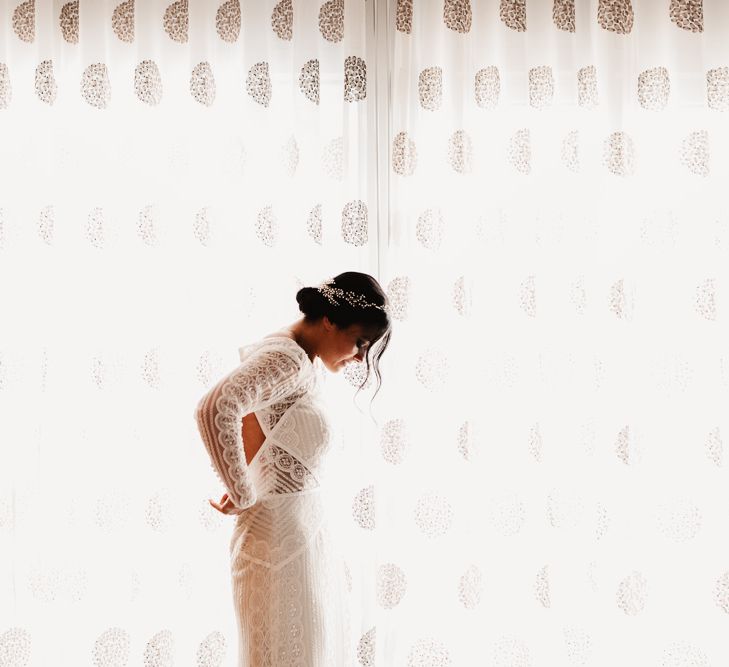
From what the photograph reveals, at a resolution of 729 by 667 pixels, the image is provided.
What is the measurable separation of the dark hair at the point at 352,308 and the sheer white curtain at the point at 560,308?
1.34 ft

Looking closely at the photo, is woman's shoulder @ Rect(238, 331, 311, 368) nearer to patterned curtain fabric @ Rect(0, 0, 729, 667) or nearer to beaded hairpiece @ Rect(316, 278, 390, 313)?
Result: beaded hairpiece @ Rect(316, 278, 390, 313)

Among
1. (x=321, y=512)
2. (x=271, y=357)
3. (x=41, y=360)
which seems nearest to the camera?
(x=271, y=357)

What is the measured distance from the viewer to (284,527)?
1.46m

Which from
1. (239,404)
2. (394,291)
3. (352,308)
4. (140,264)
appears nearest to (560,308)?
(394,291)

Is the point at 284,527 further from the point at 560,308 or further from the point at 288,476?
the point at 560,308

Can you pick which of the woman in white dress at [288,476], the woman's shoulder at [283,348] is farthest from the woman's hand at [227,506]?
the woman's shoulder at [283,348]

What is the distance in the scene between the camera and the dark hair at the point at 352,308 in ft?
5.01

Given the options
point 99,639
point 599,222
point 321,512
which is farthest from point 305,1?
point 99,639

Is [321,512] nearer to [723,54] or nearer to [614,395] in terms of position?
[614,395]

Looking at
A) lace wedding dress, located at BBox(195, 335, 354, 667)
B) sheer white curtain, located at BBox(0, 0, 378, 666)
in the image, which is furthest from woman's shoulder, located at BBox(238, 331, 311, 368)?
sheer white curtain, located at BBox(0, 0, 378, 666)

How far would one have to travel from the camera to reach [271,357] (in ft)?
4.59

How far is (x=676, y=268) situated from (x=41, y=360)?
1772 mm

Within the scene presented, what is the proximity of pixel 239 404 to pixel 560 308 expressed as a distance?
1.02 metres

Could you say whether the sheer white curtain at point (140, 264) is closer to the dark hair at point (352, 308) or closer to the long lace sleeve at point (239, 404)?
the dark hair at point (352, 308)
